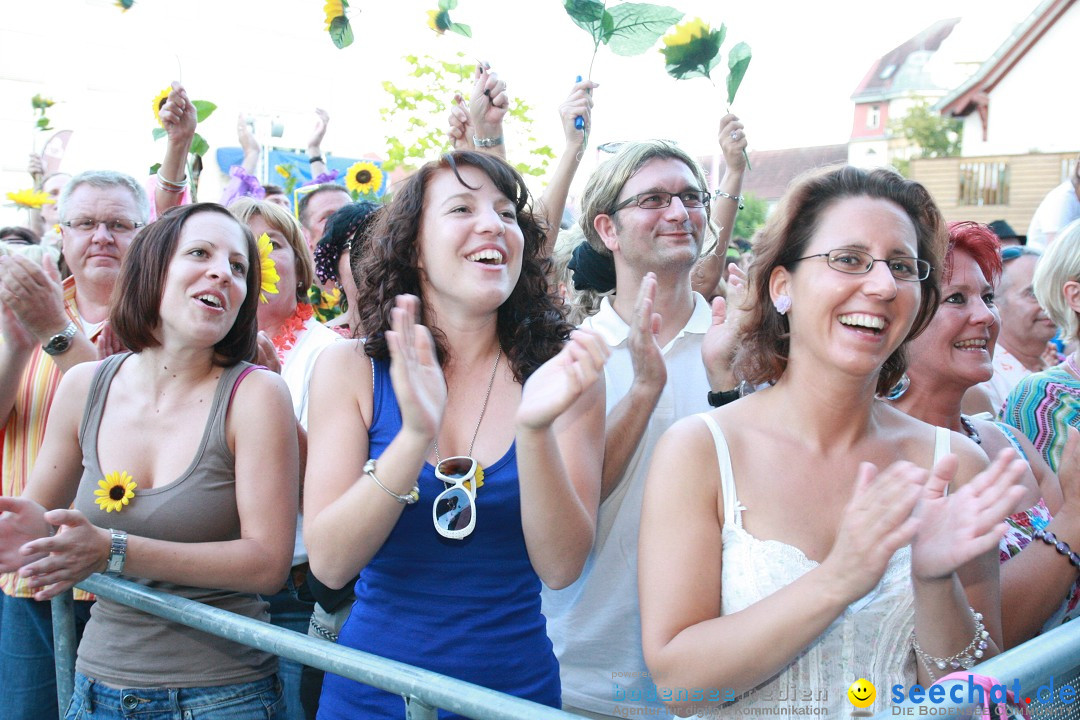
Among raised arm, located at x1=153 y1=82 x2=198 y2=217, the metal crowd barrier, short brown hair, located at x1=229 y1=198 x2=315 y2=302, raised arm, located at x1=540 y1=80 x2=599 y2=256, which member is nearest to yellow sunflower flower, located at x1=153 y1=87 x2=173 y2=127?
raised arm, located at x1=153 y1=82 x2=198 y2=217

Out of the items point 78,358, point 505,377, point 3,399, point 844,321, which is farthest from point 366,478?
point 3,399

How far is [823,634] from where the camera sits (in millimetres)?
1756

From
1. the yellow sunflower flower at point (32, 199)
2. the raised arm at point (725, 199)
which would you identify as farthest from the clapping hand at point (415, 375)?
the yellow sunflower flower at point (32, 199)

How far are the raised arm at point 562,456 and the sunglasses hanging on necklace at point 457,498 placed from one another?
0.43 feet

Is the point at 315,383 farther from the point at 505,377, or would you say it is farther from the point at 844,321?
the point at 844,321

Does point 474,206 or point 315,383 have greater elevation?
point 474,206

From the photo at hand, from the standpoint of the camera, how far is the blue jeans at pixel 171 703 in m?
2.14

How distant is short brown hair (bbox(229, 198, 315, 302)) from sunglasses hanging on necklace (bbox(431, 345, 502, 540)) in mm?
1863

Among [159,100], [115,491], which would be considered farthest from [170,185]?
[115,491]

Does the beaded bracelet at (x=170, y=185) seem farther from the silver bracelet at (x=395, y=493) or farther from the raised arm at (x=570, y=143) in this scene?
the silver bracelet at (x=395, y=493)

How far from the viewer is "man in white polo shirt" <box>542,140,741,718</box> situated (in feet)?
7.70

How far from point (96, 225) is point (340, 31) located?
1.09m

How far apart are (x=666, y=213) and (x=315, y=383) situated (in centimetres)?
133

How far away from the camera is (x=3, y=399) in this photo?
2.76 m
